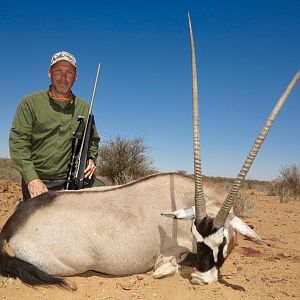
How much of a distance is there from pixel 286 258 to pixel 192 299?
208 centimetres

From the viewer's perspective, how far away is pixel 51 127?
4859mm

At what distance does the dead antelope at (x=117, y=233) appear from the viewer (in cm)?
341

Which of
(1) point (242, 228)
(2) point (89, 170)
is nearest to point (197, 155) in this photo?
(1) point (242, 228)

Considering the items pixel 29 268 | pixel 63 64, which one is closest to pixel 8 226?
pixel 29 268

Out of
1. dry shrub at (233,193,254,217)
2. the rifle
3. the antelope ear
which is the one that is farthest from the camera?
dry shrub at (233,193,254,217)

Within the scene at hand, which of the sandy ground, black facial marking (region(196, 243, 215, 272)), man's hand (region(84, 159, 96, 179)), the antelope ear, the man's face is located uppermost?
the man's face

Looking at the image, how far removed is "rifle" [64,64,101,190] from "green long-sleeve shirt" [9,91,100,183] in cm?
13

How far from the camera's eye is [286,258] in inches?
192

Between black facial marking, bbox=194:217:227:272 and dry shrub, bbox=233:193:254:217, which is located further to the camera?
dry shrub, bbox=233:193:254:217

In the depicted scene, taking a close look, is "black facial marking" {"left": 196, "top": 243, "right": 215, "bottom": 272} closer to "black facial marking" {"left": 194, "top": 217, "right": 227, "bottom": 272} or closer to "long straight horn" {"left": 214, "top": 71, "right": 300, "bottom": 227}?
"black facial marking" {"left": 194, "top": 217, "right": 227, "bottom": 272}

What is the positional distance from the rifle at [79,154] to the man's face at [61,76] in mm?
413

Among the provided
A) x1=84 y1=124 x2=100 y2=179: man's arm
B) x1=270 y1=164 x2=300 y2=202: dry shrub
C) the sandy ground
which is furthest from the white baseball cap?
x1=270 y1=164 x2=300 y2=202: dry shrub

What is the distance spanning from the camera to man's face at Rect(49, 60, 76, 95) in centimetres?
498

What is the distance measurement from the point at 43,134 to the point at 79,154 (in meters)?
0.48
